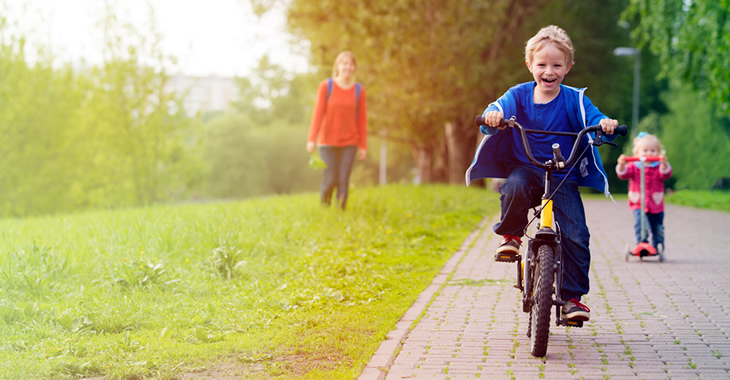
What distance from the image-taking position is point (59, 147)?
101 feet

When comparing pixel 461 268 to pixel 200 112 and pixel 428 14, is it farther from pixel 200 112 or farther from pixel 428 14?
pixel 200 112

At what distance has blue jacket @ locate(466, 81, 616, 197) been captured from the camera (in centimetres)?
417

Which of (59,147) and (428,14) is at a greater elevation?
(428,14)

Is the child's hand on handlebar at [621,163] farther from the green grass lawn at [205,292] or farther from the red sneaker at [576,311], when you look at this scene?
the red sneaker at [576,311]

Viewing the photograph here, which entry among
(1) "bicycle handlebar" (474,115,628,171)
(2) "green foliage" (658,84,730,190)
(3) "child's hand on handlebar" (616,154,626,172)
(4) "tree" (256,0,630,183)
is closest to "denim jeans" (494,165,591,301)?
(1) "bicycle handlebar" (474,115,628,171)

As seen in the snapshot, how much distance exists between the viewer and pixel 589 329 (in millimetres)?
4625

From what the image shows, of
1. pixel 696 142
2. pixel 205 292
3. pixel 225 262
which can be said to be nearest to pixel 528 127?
pixel 205 292

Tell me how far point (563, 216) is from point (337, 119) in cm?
587

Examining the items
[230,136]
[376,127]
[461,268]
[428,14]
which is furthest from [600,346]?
[230,136]

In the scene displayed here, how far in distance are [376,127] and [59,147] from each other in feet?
49.6

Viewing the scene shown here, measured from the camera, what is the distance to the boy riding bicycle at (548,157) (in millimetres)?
4086

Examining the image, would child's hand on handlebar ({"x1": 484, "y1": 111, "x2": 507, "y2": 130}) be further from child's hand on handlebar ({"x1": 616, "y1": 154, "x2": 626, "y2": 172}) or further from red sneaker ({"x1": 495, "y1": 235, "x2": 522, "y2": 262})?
child's hand on handlebar ({"x1": 616, "y1": 154, "x2": 626, "y2": 172})

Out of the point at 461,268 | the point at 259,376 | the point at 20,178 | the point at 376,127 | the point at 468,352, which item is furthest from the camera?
the point at 20,178

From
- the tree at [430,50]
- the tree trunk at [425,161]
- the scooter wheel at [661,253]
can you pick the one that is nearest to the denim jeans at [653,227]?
the scooter wheel at [661,253]
